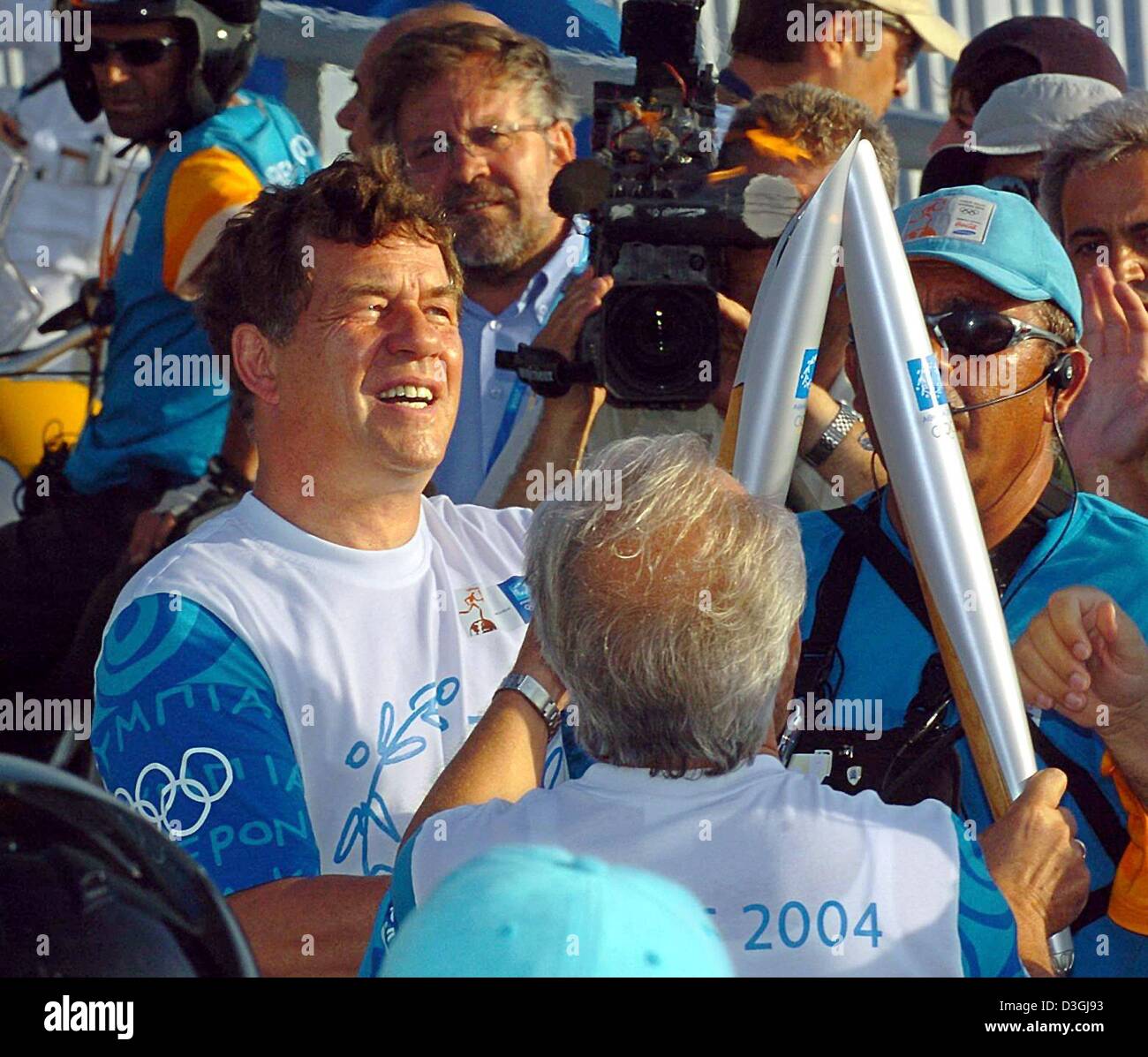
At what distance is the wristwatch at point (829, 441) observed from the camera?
3252 mm

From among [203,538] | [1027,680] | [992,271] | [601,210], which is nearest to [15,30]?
[601,210]

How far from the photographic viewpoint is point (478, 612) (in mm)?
2762

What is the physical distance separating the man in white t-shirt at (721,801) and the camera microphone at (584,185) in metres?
1.21

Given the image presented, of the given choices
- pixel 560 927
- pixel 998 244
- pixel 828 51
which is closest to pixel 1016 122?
pixel 828 51

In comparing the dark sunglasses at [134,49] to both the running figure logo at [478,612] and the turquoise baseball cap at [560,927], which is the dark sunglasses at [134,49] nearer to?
the running figure logo at [478,612]

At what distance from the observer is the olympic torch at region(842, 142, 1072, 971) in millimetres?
2428

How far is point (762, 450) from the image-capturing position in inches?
108

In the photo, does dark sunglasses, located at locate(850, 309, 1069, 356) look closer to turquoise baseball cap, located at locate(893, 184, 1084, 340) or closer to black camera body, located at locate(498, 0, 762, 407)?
turquoise baseball cap, located at locate(893, 184, 1084, 340)

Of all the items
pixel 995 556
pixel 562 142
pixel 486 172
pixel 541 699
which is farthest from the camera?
pixel 562 142

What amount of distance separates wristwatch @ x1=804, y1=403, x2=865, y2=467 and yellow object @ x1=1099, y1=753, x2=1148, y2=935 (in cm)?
98

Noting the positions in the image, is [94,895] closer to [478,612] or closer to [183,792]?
[183,792]

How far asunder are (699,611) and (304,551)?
0.90 m

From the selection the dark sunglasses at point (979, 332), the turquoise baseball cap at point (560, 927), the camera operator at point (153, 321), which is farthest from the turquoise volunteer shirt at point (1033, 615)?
the camera operator at point (153, 321)

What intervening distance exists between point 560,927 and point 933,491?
51.8 inches
